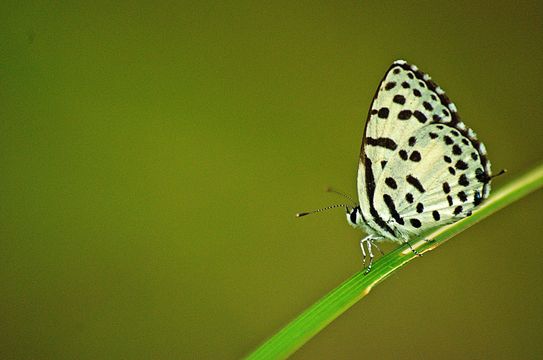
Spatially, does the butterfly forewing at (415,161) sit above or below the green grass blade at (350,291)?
above

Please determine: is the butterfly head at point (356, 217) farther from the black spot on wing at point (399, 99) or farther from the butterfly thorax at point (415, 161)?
the black spot on wing at point (399, 99)

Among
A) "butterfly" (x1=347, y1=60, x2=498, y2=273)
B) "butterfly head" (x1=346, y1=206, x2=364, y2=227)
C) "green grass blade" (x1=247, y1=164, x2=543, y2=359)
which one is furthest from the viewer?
"butterfly head" (x1=346, y1=206, x2=364, y2=227)

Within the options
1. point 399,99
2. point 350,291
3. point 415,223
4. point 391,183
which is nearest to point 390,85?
point 399,99

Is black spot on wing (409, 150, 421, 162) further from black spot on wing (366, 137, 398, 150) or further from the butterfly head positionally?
the butterfly head

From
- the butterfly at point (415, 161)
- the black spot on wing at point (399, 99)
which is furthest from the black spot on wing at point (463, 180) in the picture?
the black spot on wing at point (399, 99)

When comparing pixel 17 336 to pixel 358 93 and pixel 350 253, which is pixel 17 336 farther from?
pixel 358 93

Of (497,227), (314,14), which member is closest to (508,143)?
(497,227)

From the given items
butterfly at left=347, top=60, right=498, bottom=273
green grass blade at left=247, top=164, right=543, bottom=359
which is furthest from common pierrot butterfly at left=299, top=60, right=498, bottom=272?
green grass blade at left=247, top=164, right=543, bottom=359
